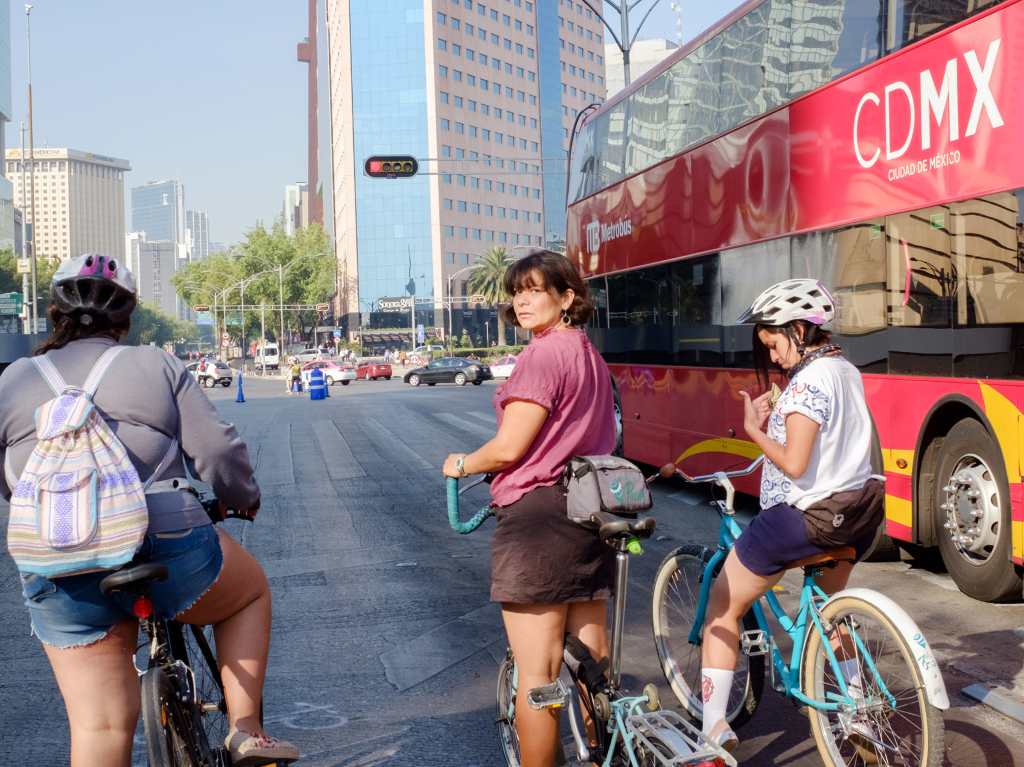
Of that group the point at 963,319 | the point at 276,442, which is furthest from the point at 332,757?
the point at 276,442

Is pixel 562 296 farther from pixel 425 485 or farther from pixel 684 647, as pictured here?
pixel 425 485

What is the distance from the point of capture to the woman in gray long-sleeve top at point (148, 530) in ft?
10.1

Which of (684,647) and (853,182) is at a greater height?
(853,182)

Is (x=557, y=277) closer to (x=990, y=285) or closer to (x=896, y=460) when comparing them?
(x=990, y=285)

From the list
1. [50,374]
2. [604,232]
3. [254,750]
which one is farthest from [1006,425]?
[604,232]

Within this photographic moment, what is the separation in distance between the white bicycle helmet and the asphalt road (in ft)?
5.28

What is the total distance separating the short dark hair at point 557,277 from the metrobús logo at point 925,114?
4.20 m

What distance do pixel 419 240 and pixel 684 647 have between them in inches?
4427

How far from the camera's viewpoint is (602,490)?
3453 mm

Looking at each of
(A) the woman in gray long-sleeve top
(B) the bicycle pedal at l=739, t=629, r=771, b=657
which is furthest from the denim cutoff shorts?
(B) the bicycle pedal at l=739, t=629, r=771, b=657

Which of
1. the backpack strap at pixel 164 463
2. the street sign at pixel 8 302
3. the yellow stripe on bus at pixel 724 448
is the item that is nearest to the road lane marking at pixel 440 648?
the backpack strap at pixel 164 463

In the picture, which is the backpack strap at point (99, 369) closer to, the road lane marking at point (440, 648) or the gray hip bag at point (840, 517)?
the gray hip bag at point (840, 517)

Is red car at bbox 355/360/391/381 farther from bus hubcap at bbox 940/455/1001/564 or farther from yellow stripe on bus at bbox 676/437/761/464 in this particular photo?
bus hubcap at bbox 940/455/1001/564

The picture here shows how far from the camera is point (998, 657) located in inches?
234
